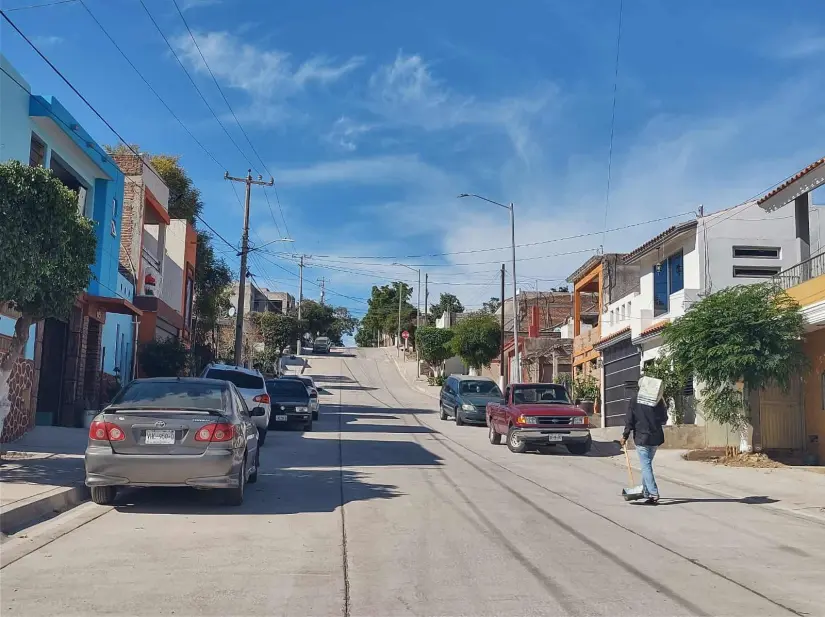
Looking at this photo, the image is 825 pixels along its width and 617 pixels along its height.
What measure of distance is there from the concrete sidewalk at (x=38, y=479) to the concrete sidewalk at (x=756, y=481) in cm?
966

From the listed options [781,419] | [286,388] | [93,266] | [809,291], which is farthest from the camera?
[286,388]

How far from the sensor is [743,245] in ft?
79.7

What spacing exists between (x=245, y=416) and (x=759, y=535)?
6645 millimetres

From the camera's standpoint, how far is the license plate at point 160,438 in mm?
9539

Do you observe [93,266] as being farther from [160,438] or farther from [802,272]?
[802,272]

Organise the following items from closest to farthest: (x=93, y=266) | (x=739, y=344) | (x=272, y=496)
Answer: (x=272, y=496) → (x=739, y=344) → (x=93, y=266)

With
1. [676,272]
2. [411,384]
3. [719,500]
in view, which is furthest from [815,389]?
[411,384]

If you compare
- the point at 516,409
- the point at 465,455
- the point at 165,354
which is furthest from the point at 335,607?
the point at 165,354

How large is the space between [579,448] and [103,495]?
1313cm

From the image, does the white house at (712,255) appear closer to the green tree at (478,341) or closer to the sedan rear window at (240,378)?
the sedan rear window at (240,378)

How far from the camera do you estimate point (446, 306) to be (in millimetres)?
110938

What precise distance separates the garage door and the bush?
50.4 feet

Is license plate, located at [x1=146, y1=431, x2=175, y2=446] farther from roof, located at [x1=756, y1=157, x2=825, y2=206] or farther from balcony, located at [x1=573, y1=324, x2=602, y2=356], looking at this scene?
balcony, located at [x1=573, y1=324, x2=602, y2=356]

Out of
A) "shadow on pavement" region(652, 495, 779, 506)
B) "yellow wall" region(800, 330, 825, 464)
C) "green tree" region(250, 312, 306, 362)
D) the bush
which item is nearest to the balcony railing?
"yellow wall" region(800, 330, 825, 464)
